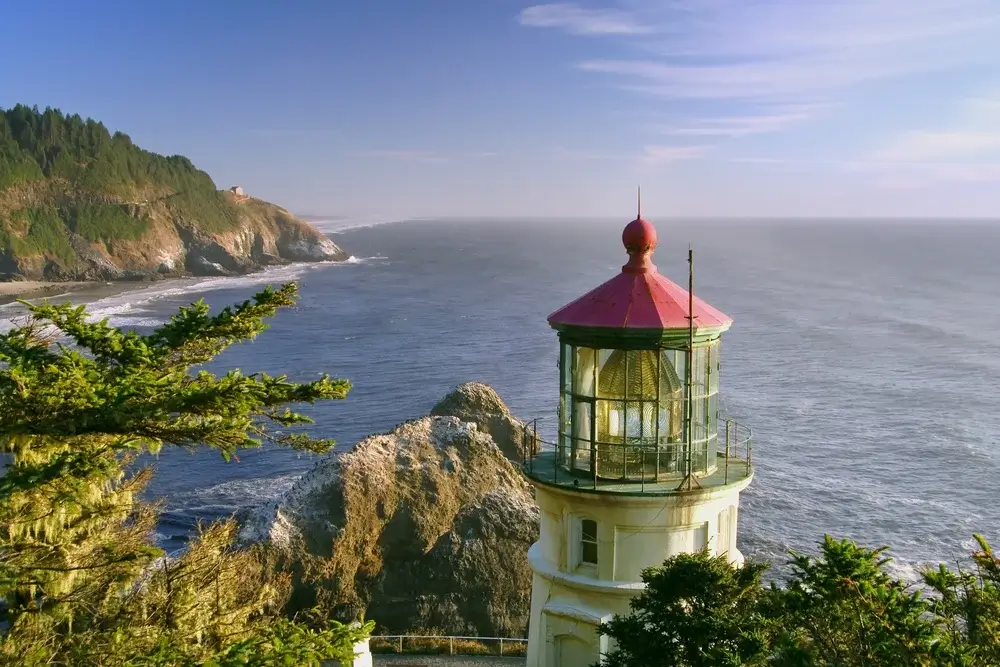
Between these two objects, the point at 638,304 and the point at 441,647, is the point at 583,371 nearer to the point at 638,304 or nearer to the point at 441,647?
the point at 638,304

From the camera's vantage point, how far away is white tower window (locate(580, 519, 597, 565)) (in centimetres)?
900

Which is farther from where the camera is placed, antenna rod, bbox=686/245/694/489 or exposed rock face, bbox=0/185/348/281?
exposed rock face, bbox=0/185/348/281

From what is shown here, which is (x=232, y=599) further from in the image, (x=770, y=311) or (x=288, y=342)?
(x=770, y=311)

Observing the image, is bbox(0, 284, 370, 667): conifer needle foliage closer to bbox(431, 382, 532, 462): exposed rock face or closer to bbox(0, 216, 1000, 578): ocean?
bbox(0, 216, 1000, 578): ocean

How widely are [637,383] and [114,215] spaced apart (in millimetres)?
144181

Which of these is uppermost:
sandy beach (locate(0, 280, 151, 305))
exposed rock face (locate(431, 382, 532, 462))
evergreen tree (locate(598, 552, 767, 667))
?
evergreen tree (locate(598, 552, 767, 667))

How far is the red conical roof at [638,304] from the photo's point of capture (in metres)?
8.45

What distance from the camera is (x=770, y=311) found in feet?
258

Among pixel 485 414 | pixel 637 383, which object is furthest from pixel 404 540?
pixel 637 383

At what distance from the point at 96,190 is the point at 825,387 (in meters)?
129

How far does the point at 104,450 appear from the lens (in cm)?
625

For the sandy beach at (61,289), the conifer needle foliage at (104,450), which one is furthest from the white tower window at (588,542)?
the sandy beach at (61,289)

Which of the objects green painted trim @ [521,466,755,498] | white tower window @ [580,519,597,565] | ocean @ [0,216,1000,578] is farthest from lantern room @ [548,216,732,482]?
ocean @ [0,216,1000,578]

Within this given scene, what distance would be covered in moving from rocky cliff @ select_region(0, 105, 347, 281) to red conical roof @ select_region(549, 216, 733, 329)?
119 m
